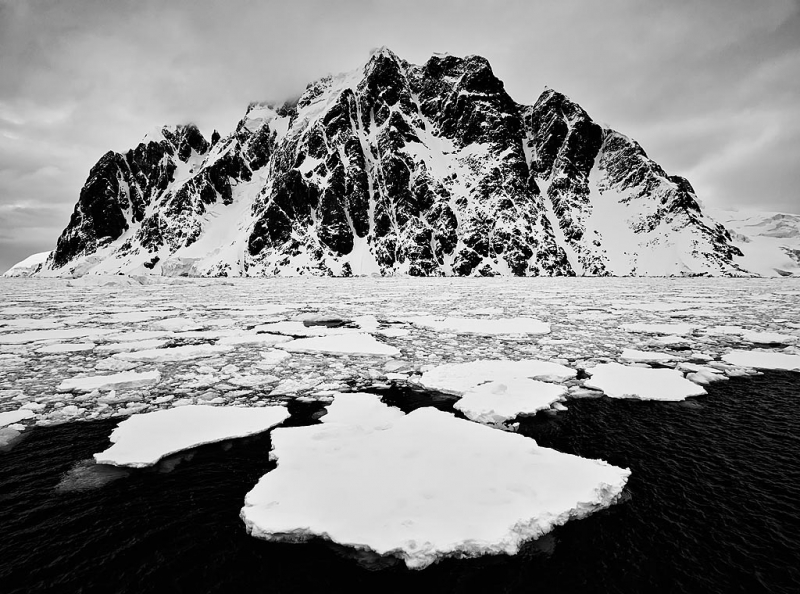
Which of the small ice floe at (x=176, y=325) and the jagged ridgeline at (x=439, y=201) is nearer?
the small ice floe at (x=176, y=325)

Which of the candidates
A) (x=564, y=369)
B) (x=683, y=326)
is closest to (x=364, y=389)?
(x=564, y=369)

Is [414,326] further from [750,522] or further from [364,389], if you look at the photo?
[750,522]

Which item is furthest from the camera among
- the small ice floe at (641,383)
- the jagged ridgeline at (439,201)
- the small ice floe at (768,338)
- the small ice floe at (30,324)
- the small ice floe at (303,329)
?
the jagged ridgeline at (439,201)

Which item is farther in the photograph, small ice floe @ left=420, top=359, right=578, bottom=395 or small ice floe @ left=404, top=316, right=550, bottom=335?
small ice floe @ left=404, top=316, right=550, bottom=335

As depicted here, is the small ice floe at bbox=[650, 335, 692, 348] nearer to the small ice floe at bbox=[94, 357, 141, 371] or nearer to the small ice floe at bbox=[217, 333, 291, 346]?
the small ice floe at bbox=[217, 333, 291, 346]

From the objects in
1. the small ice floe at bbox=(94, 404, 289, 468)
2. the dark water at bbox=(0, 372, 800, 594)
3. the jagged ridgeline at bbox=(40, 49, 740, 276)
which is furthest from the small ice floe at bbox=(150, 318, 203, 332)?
the jagged ridgeline at bbox=(40, 49, 740, 276)

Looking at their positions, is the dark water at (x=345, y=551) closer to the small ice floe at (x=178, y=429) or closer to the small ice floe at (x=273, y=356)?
the small ice floe at (x=178, y=429)

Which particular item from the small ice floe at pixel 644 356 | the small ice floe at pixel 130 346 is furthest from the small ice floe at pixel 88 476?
the small ice floe at pixel 644 356
